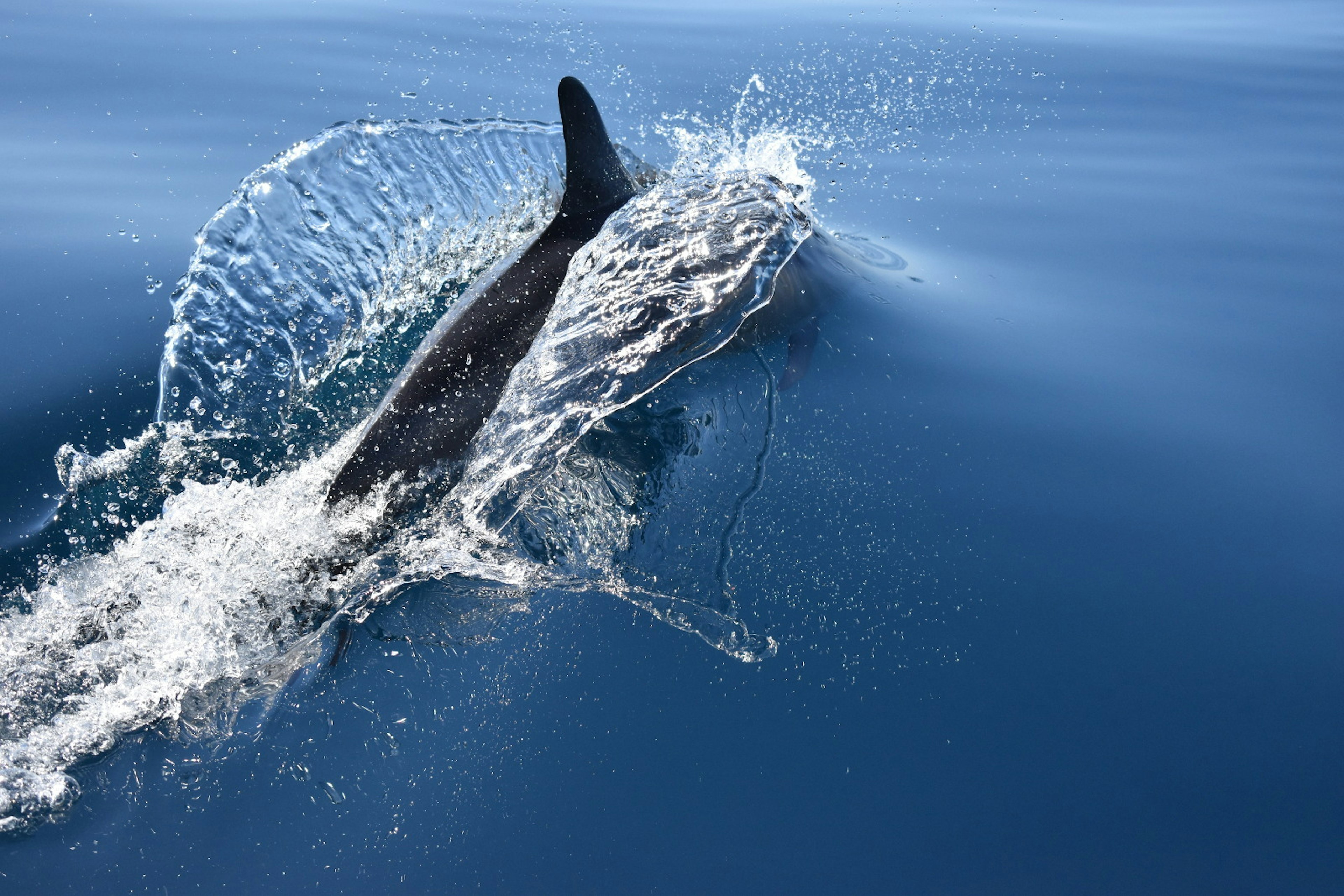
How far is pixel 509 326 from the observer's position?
13.7ft

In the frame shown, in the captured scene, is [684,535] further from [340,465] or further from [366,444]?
[340,465]

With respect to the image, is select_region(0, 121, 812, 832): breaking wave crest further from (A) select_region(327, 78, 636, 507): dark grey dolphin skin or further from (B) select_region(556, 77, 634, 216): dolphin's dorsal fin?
(B) select_region(556, 77, 634, 216): dolphin's dorsal fin

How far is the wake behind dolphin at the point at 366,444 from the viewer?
2.85 metres

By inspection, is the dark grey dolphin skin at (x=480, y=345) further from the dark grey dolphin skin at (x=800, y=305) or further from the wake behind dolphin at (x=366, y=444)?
the dark grey dolphin skin at (x=800, y=305)

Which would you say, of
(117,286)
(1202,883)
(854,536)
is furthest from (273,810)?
(117,286)

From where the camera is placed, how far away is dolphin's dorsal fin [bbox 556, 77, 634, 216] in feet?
16.5

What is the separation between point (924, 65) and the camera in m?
9.39

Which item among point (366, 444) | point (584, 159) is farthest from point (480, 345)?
point (584, 159)

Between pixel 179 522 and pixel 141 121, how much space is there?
5.55 meters

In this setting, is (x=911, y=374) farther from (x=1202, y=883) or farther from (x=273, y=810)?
(x=273, y=810)

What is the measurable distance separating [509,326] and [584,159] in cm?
A: 137

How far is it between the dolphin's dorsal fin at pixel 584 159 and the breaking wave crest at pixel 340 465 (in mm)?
197

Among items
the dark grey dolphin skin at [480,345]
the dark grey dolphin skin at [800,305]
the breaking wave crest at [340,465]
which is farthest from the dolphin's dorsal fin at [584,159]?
the dark grey dolphin skin at [800,305]

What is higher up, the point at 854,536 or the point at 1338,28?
the point at 1338,28
